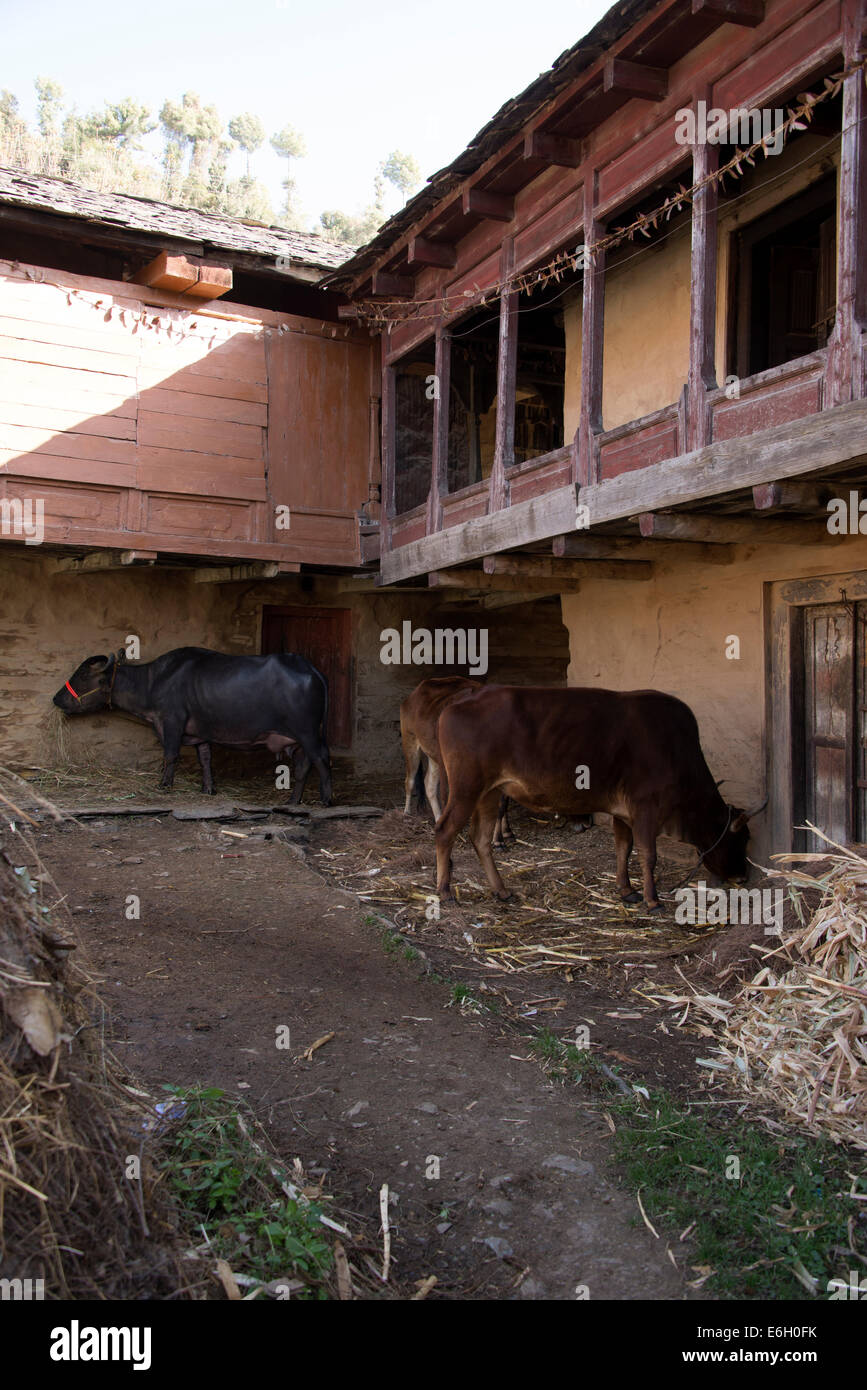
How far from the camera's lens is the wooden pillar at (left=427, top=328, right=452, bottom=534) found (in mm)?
9859

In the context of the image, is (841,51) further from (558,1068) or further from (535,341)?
(535,341)

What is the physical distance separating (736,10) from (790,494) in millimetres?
2950

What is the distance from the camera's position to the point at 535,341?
11.9 metres

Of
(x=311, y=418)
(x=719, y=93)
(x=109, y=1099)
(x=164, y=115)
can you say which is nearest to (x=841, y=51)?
(x=719, y=93)

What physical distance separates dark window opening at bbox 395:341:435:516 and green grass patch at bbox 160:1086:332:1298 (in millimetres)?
9452

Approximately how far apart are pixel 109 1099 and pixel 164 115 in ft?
174

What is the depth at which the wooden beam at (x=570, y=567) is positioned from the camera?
9.19 metres

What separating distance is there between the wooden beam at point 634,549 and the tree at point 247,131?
49985mm

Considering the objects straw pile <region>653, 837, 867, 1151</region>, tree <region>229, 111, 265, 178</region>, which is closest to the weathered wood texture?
straw pile <region>653, 837, 867, 1151</region>

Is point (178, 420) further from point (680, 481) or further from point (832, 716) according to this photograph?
point (832, 716)

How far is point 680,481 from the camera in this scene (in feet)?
21.5

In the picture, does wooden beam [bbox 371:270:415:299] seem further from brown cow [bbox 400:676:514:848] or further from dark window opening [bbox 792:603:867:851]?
dark window opening [bbox 792:603:867:851]

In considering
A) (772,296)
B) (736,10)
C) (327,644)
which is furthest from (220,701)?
(736,10)

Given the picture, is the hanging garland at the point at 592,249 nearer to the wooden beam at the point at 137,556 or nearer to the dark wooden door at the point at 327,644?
the wooden beam at the point at 137,556
